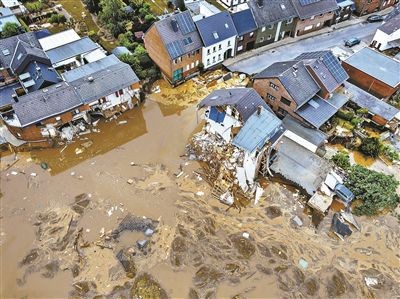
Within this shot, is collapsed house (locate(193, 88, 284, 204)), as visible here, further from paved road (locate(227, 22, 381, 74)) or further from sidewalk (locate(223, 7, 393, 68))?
sidewalk (locate(223, 7, 393, 68))

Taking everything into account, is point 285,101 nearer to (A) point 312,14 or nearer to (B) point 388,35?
(A) point 312,14

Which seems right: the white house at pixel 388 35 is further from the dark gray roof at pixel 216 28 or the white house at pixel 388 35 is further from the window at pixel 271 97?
the window at pixel 271 97

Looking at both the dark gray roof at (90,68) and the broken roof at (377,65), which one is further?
the broken roof at (377,65)

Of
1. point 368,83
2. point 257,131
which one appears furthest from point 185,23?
point 368,83

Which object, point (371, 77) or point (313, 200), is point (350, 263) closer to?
point (313, 200)

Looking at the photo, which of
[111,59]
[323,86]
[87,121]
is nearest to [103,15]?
[111,59]

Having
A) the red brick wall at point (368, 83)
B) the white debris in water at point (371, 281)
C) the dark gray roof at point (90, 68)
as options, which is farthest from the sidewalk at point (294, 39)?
the white debris in water at point (371, 281)
